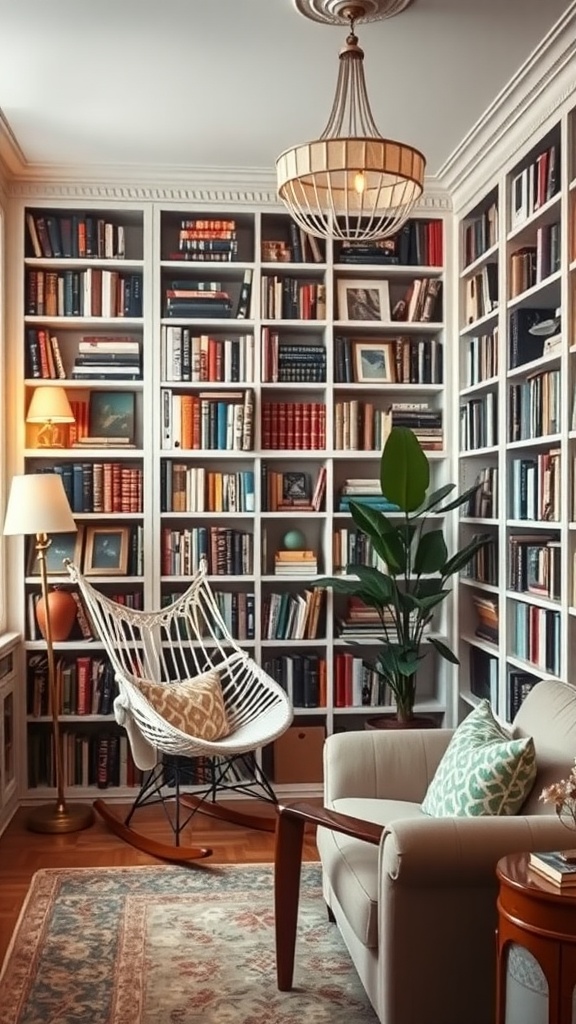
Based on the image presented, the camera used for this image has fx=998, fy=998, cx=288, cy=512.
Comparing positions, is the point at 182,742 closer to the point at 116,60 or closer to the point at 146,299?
the point at 146,299

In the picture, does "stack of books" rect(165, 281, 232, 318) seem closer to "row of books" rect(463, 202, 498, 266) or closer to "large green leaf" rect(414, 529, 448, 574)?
"row of books" rect(463, 202, 498, 266)

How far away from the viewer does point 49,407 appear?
4.40 meters

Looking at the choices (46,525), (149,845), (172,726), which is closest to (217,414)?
(46,525)

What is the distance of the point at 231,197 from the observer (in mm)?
4633

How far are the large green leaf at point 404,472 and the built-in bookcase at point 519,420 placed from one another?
0.32 meters

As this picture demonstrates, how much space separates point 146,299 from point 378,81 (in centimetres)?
153

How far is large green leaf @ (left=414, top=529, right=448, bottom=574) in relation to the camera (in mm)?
4281

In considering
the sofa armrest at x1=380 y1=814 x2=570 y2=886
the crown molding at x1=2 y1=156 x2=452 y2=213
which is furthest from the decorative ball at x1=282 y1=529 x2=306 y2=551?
the sofa armrest at x1=380 y1=814 x2=570 y2=886

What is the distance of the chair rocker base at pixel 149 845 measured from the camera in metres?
3.78

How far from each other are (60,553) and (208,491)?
0.75 meters

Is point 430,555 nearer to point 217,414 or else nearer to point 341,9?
point 217,414

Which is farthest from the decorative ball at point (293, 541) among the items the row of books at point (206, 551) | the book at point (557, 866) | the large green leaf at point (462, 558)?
the book at point (557, 866)

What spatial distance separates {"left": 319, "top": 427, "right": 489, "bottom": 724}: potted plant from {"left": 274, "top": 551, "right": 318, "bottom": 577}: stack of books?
33cm

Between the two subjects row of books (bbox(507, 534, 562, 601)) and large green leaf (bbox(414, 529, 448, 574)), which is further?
large green leaf (bbox(414, 529, 448, 574))
